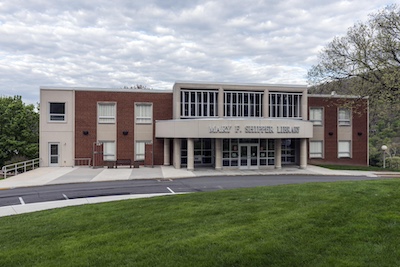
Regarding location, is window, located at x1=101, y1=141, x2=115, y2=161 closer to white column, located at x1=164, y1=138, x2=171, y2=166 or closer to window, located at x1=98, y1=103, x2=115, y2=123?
window, located at x1=98, y1=103, x2=115, y2=123

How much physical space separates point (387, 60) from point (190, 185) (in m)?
13.7

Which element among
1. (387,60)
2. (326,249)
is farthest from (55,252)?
(387,60)

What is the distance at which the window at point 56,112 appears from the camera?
95.7ft

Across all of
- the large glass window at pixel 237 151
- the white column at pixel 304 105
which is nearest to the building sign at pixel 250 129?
the large glass window at pixel 237 151

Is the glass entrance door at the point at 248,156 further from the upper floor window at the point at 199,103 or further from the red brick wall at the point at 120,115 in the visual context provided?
the red brick wall at the point at 120,115

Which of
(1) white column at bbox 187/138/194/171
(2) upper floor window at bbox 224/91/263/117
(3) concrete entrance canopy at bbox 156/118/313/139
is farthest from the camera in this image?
(2) upper floor window at bbox 224/91/263/117

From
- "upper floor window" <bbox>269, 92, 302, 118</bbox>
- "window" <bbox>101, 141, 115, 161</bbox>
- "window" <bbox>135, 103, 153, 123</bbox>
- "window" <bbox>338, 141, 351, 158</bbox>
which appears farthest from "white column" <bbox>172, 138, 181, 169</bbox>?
"window" <bbox>338, 141, 351, 158</bbox>

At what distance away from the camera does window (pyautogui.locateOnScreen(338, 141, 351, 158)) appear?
3356cm

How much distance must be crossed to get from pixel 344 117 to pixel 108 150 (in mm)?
24843

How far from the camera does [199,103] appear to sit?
29312 mm

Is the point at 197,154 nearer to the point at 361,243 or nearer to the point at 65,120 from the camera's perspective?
the point at 65,120

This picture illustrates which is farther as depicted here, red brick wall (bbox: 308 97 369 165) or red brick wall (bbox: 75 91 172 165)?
red brick wall (bbox: 308 97 369 165)

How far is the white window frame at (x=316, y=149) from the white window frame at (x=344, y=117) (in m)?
3.19

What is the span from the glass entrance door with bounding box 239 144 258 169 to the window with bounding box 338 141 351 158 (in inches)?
428
